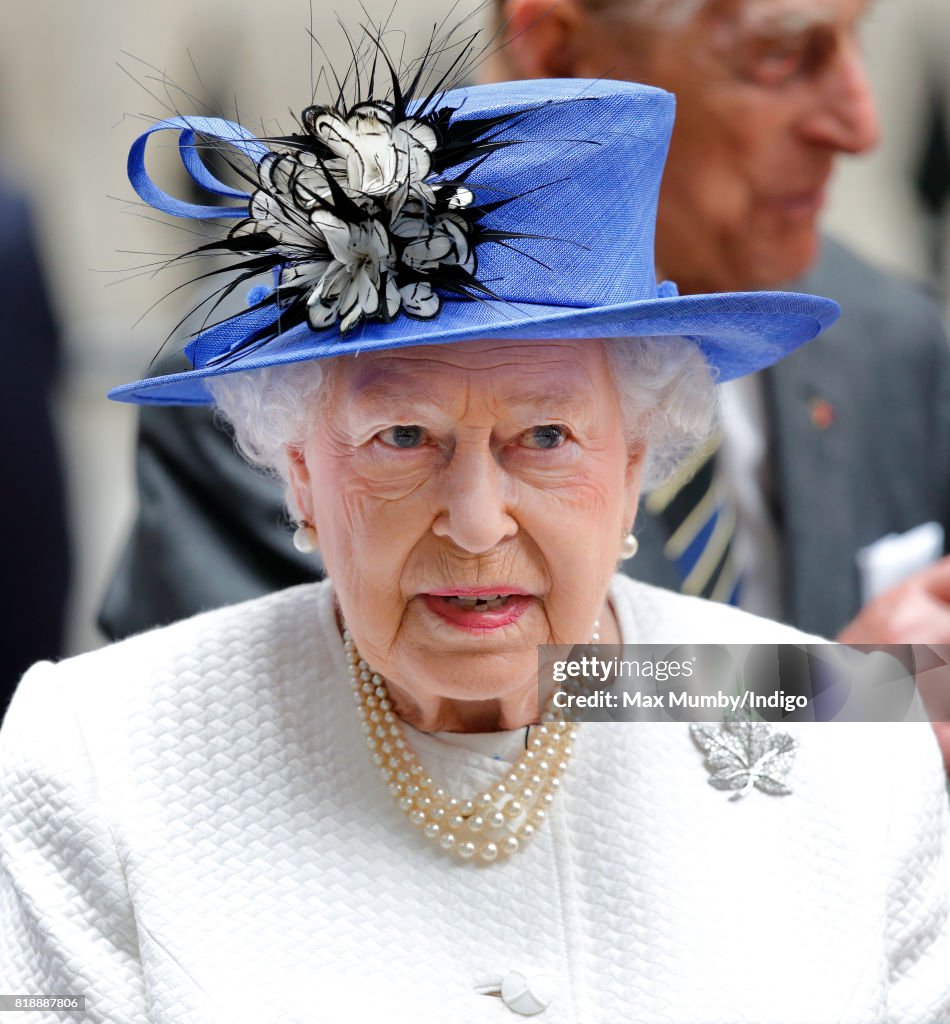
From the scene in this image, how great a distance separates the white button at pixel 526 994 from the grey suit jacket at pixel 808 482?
1.05 meters

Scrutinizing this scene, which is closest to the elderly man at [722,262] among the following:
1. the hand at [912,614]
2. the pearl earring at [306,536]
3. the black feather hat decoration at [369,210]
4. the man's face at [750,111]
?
the man's face at [750,111]

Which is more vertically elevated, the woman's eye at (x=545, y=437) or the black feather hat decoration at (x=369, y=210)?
the black feather hat decoration at (x=369, y=210)

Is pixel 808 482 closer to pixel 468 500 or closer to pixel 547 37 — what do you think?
pixel 547 37

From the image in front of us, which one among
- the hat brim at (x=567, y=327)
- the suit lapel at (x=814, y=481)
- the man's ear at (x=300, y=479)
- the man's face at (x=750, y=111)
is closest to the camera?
the hat brim at (x=567, y=327)

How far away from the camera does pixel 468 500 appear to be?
1499 millimetres

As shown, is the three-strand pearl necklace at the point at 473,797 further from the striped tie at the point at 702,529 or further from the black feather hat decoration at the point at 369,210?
the striped tie at the point at 702,529

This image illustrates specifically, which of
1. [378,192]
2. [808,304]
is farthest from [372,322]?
[808,304]

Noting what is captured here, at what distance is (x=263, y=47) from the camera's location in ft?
22.9

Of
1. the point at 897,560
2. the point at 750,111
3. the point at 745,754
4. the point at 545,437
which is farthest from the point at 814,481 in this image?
the point at 545,437

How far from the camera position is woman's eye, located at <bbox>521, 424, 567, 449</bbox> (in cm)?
154

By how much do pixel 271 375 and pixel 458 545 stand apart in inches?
11.5

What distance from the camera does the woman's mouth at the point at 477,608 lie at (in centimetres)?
155

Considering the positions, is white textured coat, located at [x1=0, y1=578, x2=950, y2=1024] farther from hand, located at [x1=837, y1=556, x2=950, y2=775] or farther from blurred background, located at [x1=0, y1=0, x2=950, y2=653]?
blurred background, located at [x1=0, y1=0, x2=950, y2=653]

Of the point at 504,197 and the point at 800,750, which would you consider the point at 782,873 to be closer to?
the point at 800,750
